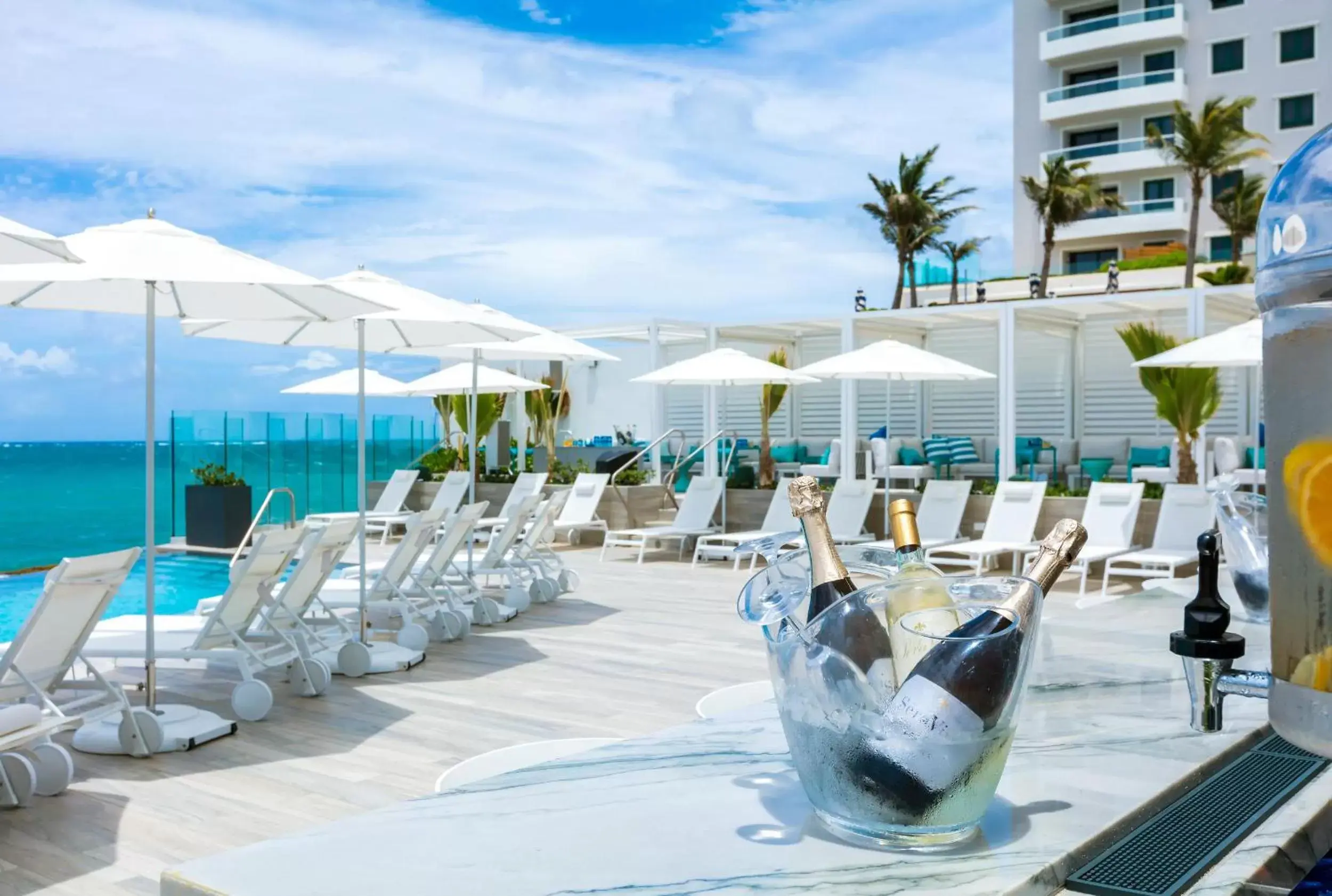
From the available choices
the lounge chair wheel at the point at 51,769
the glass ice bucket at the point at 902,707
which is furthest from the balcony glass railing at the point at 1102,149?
the glass ice bucket at the point at 902,707

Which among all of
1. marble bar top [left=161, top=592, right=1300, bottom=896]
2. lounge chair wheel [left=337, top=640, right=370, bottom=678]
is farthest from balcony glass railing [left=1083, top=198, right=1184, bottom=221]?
marble bar top [left=161, top=592, right=1300, bottom=896]

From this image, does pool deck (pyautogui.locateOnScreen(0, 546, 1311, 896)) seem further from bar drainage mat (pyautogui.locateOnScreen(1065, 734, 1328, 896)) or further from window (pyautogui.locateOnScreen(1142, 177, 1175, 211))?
window (pyautogui.locateOnScreen(1142, 177, 1175, 211))

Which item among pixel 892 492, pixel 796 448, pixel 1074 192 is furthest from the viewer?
pixel 1074 192

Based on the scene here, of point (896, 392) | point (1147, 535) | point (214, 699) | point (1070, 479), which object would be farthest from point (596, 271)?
point (214, 699)

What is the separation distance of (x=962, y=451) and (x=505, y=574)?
11282 mm

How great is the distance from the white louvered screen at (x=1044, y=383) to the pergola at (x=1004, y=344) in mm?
18

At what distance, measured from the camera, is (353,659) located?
273 inches

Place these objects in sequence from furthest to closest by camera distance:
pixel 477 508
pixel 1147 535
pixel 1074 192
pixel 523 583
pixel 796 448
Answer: pixel 1074 192
pixel 796 448
pixel 1147 535
pixel 523 583
pixel 477 508

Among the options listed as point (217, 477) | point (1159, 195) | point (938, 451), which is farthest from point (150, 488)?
point (1159, 195)

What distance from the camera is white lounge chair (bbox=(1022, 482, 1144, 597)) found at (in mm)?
10844

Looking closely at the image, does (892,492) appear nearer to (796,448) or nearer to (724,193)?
(796,448)

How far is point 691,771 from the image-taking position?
160 cm

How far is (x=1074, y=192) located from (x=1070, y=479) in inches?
683

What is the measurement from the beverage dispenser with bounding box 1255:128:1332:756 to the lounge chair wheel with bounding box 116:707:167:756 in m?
5.31
